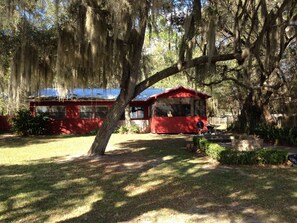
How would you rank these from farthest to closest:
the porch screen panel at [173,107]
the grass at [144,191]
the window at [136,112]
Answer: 1. the window at [136,112]
2. the porch screen panel at [173,107]
3. the grass at [144,191]

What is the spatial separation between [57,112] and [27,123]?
97.0 inches

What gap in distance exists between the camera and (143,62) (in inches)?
464

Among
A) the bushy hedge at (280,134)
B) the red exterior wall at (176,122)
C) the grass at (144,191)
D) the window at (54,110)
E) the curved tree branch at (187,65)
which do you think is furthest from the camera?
the window at (54,110)

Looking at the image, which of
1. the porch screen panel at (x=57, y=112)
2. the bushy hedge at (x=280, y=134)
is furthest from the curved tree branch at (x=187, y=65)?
the porch screen panel at (x=57, y=112)

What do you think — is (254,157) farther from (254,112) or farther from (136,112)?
(136,112)

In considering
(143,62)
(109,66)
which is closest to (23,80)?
(109,66)

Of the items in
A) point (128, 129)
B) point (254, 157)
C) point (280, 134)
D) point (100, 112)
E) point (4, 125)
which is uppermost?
point (100, 112)

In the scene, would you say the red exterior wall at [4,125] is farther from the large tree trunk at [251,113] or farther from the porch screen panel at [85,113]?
the large tree trunk at [251,113]

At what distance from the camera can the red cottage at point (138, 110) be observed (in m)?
21.0

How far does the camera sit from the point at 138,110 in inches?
923

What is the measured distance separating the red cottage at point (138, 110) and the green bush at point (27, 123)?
108 centimetres

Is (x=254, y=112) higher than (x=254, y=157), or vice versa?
(x=254, y=112)

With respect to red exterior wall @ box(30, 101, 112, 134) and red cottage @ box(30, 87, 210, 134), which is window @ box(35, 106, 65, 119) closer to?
red cottage @ box(30, 87, 210, 134)

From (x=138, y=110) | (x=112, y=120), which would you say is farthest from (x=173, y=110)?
(x=112, y=120)
